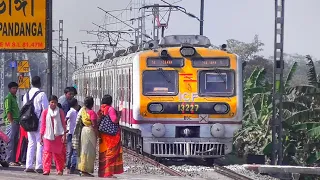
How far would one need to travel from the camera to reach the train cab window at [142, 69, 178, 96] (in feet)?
63.7

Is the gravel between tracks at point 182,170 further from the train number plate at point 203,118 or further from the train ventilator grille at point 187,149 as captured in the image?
the train number plate at point 203,118

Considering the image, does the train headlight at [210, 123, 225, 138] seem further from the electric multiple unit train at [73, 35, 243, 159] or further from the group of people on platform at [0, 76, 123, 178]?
the group of people on platform at [0, 76, 123, 178]

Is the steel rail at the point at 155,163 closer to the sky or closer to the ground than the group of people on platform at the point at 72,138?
closer to the ground

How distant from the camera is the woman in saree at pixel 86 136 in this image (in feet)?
43.3

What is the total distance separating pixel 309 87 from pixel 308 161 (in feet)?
8.49

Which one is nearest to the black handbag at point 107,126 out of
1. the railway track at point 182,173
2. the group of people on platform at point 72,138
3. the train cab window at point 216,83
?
the group of people on platform at point 72,138

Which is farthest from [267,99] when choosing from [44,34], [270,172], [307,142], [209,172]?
[44,34]

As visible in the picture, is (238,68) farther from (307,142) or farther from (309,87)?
(307,142)

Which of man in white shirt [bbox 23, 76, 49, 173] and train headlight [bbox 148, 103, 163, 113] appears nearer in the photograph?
man in white shirt [bbox 23, 76, 49, 173]

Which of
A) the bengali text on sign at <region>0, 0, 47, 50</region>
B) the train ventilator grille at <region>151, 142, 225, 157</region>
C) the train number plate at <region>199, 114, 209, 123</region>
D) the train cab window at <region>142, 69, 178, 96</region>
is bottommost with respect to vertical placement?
the train ventilator grille at <region>151, 142, 225, 157</region>

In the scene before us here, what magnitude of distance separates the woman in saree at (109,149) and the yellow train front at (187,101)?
5.40 m

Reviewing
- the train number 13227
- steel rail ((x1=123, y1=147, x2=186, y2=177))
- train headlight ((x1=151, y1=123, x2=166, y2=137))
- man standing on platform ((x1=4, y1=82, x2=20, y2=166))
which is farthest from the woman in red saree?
the train number 13227

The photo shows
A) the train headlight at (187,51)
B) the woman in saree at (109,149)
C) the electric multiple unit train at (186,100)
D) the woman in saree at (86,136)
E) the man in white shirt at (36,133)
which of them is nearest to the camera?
the woman in saree at (86,136)

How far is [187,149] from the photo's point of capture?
755 inches
